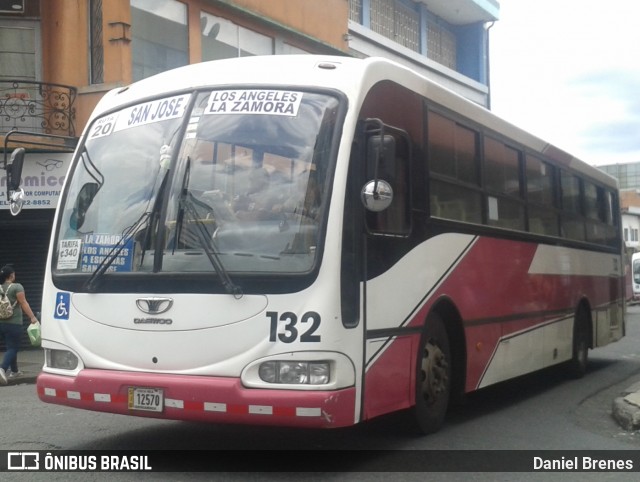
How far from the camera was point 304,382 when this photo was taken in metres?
6.21

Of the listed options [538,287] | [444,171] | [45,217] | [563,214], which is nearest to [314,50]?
[45,217]

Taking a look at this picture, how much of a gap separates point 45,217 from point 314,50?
318 inches

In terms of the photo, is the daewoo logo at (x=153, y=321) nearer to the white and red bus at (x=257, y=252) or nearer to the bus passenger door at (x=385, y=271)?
the white and red bus at (x=257, y=252)

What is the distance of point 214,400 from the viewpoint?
6.25 m

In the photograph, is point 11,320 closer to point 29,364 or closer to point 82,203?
point 29,364

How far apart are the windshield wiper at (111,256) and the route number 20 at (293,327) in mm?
1308

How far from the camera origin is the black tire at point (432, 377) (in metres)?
7.88

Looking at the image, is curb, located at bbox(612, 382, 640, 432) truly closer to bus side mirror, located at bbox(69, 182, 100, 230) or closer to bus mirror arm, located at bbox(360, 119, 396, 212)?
bus mirror arm, located at bbox(360, 119, 396, 212)

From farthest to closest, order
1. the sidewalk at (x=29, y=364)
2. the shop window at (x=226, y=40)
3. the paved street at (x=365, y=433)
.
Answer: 1. the shop window at (x=226, y=40)
2. the sidewalk at (x=29, y=364)
3. the paved street at (x=365, y=433)

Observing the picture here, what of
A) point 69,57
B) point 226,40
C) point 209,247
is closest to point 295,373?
point 209,247

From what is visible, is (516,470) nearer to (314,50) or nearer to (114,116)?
(114,116)

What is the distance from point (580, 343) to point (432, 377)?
606cm

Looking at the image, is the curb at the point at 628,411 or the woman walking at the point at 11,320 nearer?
the curb at the point at 628,411

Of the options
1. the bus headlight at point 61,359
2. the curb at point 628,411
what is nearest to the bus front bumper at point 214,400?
the bus headlight at point 61,359
